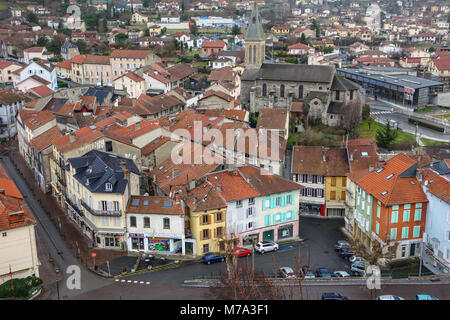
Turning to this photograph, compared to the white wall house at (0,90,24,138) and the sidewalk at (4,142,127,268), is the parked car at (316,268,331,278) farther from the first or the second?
the white wall house at (0,90,24,138)

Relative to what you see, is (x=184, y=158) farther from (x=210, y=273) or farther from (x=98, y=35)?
(x=98, y=35)

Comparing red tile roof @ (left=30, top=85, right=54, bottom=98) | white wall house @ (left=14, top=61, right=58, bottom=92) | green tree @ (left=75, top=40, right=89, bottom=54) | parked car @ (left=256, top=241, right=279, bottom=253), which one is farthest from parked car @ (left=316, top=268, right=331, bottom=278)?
green tree @ (left=75, top=40, right=89, bottom=54)

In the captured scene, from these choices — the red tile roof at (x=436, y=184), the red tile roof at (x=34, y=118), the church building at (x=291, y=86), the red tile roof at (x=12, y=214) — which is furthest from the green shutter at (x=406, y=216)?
the red tile roof at (x=34, y=118)

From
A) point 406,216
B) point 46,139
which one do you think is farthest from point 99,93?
point 406,216

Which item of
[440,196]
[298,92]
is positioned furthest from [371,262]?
[298,92]

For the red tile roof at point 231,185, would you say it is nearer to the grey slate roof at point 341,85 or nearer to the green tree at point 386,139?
the green tree at point 386,139

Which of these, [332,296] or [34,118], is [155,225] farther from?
[34,118]
